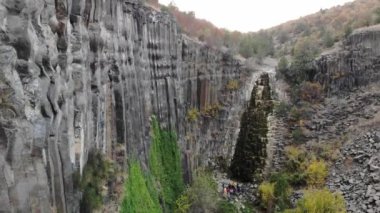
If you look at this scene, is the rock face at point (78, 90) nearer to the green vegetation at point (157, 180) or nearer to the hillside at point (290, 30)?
the green vegetation at point (157, 180)

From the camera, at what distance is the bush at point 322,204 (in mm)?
34500

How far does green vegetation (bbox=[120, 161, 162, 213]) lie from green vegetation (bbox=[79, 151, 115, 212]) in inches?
65.9

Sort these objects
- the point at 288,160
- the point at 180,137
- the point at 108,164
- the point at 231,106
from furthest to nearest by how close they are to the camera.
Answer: the point at 231,106 → the point at 288,160 → the point at 180,137 → the point at 108,164

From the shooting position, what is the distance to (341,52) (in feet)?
193

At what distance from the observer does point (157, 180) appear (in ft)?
100

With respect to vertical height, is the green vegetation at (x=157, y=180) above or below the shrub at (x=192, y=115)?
below

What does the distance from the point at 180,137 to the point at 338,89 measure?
25.4m

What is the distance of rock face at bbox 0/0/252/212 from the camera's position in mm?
13320

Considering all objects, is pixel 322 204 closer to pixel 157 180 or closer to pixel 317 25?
pixel 157 180

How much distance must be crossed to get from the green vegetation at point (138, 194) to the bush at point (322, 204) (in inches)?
434

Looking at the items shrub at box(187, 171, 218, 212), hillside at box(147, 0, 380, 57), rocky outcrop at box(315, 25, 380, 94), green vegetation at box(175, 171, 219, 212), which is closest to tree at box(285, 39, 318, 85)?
rocky outcrop at box(315, 25, 380, 94)

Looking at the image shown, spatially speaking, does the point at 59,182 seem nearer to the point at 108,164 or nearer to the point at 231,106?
the point at 108,164

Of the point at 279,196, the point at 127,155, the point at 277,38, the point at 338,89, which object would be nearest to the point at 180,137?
the point at 279,196

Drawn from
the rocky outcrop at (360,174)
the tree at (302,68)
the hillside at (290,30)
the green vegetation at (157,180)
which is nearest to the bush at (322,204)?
the rocky outcrop at (360,174)
